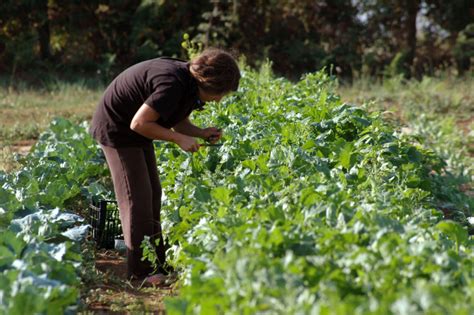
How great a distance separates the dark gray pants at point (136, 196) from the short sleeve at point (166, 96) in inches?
16.4

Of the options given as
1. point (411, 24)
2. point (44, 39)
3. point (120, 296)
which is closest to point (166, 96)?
point (120, 296)

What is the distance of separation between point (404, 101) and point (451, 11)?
6.97 metres

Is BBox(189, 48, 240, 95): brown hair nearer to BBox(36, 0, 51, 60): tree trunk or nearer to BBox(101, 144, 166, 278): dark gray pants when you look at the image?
BBox(101, 144, 166, 278): dark gray pants

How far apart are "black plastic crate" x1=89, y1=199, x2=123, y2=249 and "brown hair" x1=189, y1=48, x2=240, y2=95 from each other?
1.40 m

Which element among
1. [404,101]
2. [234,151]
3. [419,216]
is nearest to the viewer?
[419,216]

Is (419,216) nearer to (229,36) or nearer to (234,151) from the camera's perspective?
(234,151)

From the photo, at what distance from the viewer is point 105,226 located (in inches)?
201

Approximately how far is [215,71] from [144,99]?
44 cm

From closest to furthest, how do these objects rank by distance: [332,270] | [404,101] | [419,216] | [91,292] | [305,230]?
[332,270], [305,230], [419,216], [91,292], [404,101]

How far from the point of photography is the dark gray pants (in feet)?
14.0

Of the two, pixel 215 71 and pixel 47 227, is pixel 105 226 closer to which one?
pixel 47 227

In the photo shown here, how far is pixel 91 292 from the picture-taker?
12.9 ft

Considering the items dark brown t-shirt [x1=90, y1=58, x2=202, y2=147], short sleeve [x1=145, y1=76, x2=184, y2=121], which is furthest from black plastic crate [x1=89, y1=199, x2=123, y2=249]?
short sleeve [x1=145, y1=76, x2=184, y2=121]

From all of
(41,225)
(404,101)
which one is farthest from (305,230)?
(404,101)
